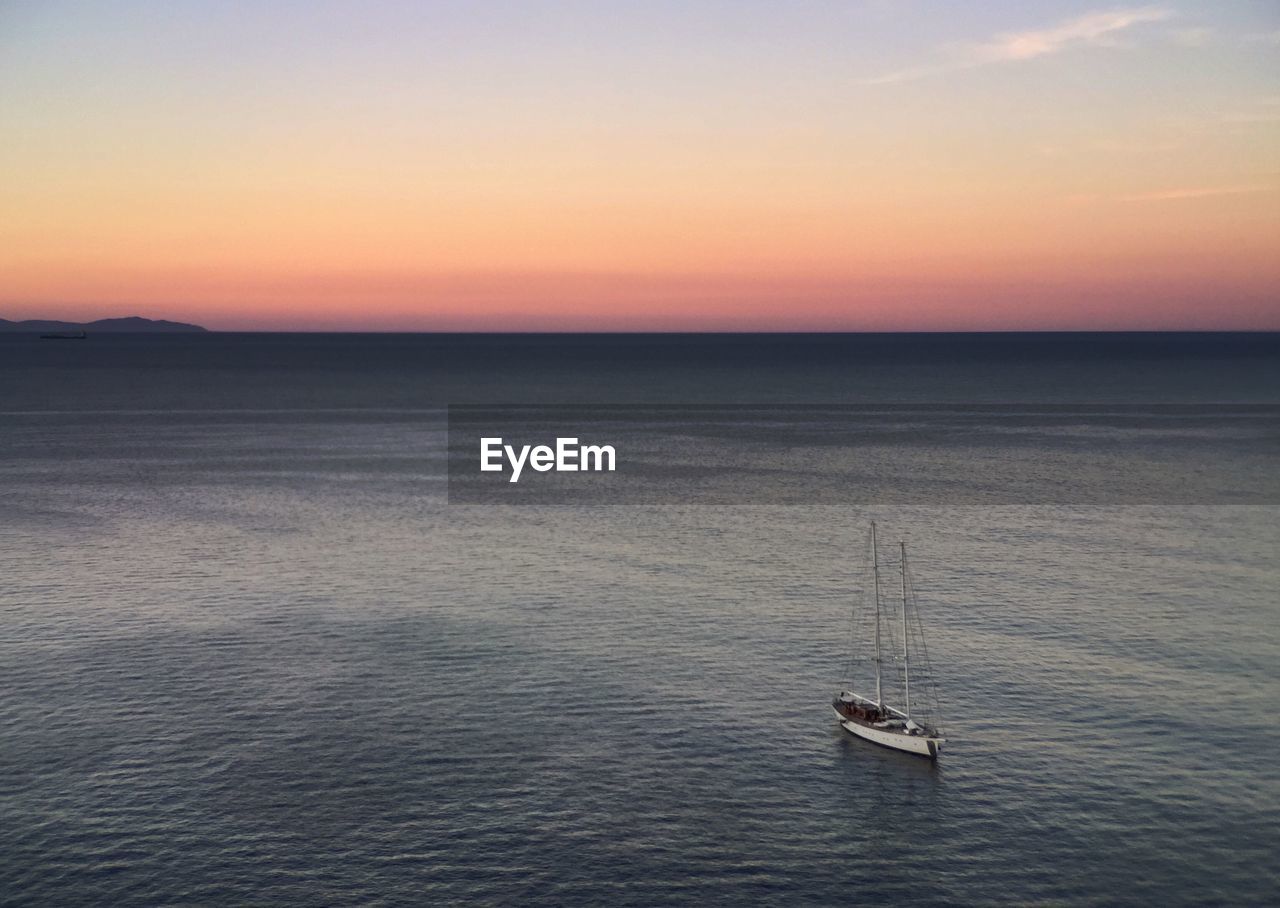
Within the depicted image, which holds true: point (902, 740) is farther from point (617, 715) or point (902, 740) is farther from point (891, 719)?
point (617, 715)

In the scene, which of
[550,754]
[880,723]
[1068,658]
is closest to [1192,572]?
[1068,658]

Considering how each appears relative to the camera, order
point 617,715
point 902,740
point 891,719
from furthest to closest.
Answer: point 617,715
point 891,719
point 902,740

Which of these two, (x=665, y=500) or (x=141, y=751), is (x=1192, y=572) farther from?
(x=141, y=751)

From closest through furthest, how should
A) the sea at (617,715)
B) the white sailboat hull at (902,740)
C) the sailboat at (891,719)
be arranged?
the sea at (617,715) < the white sailboat hull at (902,740) < the sailboat at (891,719)

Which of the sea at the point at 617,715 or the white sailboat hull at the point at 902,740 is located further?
the white sailboat hull at the point at 902,740

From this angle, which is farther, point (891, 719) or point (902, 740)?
point (891, 719)

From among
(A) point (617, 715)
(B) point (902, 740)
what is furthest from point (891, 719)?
(A) point (617, 715)

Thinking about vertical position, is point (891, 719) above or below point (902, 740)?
above

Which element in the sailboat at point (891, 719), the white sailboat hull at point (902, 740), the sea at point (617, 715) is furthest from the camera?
the sailboat at point (891, 719)

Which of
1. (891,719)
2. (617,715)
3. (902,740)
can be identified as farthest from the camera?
(617,715)
